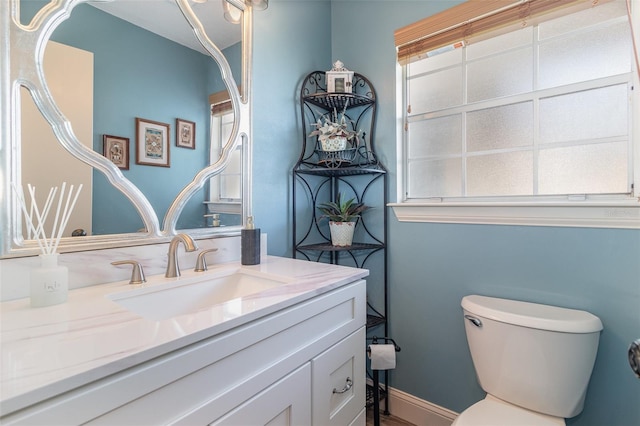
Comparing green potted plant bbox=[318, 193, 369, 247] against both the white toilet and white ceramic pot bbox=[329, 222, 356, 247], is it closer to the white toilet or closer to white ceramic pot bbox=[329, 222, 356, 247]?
white ceramic pot bbox=[329, 222, 356, 247]

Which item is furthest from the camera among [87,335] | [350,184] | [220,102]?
[350,184]

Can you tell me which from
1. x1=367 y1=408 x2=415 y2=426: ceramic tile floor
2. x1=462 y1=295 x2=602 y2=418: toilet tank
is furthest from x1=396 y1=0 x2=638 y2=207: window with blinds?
x1=367 y1=408 x2=415 y2=426: ceramic tile floor

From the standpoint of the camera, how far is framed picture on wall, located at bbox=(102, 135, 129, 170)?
3.17ft

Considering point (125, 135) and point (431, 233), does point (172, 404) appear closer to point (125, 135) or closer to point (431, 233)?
point (125, 135)

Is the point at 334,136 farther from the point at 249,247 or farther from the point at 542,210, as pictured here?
the point at 542,210

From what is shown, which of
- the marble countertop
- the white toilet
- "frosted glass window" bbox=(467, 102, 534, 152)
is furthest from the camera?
"frosted glass window" bbox=(467, 102, 534, 152)

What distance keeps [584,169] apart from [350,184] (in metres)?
1.09

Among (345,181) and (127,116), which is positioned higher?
(127,116)

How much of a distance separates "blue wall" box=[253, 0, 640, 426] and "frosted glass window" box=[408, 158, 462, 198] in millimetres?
137

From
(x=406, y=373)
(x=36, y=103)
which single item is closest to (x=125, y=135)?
(x=36, y=103)

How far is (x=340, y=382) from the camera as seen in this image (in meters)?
A: 1.03

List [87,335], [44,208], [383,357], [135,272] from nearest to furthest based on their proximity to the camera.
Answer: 1. [87,335]
2. [44,208]
3. [135,272]
4. [383,357]

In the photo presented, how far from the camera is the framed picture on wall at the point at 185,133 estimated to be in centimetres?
117

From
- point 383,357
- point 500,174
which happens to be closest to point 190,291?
point 383,357
